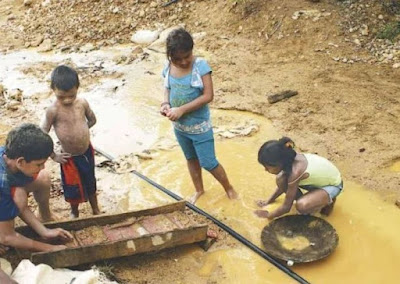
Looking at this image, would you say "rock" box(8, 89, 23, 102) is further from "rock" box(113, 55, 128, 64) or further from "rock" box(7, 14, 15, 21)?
"rock" box(7, 14, 15, 21)

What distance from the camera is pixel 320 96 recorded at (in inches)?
244

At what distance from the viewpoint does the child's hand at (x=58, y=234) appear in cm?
333

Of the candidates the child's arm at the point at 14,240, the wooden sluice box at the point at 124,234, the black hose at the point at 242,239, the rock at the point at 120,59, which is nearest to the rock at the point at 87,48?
the rock at the point at 120,59

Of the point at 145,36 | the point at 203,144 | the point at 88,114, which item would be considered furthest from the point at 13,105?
the point at 203,144

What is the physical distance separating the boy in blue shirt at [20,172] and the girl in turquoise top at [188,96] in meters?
1.18

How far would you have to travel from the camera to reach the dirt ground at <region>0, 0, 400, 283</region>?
5.26 m

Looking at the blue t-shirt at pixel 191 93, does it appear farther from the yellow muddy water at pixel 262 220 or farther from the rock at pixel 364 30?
the rock at pixel 364 30

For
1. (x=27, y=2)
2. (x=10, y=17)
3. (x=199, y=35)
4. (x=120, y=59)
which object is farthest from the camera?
(x=27, y=2)

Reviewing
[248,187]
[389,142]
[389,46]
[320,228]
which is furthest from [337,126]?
[389,46]

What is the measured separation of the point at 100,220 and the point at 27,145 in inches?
41.8

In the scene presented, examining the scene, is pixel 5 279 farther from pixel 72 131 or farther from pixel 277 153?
pixel 277 153

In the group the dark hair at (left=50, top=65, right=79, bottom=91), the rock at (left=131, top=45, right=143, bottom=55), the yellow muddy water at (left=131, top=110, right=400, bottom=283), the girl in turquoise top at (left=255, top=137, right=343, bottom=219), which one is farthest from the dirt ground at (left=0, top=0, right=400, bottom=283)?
the dark hair at (left=50, top=65, right=79, bottom=91)

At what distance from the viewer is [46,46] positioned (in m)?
9.30

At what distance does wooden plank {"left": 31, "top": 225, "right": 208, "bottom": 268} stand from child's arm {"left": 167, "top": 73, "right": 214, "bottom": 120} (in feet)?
2.90
